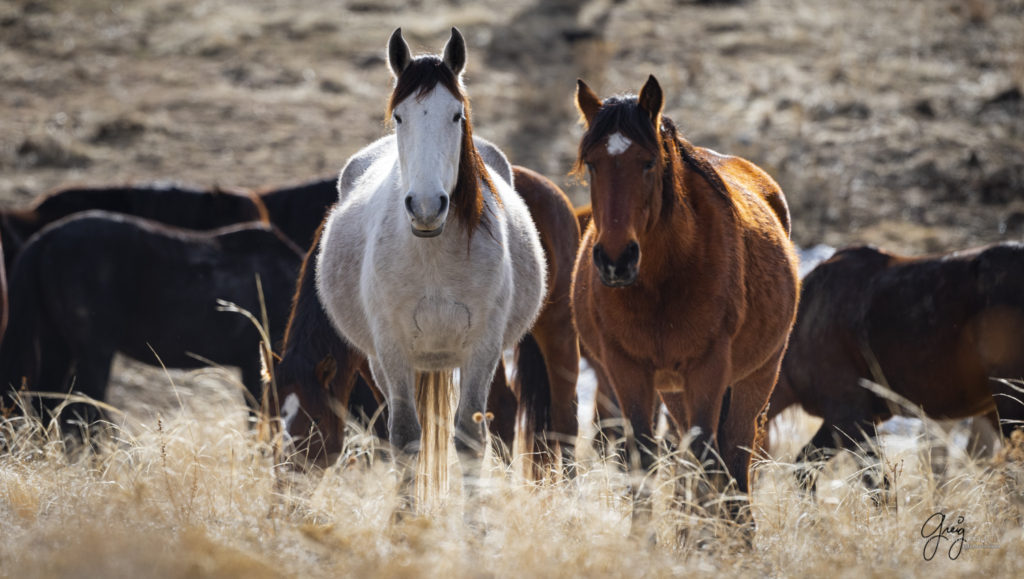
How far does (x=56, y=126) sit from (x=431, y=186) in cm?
1331

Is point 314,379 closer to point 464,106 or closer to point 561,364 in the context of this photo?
point 561,364

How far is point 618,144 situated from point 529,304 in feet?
3.65

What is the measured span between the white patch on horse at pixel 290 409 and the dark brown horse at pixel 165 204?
14.5 ft

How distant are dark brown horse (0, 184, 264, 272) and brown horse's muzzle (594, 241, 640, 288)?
5.90m

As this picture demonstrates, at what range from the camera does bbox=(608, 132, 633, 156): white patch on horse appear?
150 inches

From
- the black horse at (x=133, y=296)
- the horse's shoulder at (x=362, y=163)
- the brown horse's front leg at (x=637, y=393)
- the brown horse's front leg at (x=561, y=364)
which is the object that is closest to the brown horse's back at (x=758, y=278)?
the brown horse's front leg at (x=637, y=393)

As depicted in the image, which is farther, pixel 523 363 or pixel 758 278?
pixel 523 363

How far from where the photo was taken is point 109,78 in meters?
17.5

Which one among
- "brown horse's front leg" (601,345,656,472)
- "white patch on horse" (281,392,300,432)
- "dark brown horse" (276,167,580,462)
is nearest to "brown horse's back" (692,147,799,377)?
"brown horse's front leg" (601,345,656,472)

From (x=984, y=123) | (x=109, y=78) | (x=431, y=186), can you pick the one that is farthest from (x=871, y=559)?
(x=109, y=78)

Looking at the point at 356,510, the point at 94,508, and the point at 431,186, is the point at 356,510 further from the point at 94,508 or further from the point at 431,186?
the point at 431,186

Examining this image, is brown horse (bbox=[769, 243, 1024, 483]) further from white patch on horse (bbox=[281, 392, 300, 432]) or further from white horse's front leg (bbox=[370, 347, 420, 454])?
white patch on horse (bbox=[281, 392, 300, 432])

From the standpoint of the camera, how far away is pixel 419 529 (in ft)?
11.0

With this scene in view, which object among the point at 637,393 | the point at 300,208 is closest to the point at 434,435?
the point at 637,393
